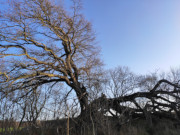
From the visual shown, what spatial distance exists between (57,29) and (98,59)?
16.1 feet

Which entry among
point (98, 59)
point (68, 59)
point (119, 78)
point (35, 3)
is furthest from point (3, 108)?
point (119, 78)

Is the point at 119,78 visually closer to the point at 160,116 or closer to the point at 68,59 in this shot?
the point at 160,116

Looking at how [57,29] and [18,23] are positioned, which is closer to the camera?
[18,23]

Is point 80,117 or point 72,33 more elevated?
point 72,33

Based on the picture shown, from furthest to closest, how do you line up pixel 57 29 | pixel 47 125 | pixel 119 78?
pixel 119 78 → pixel 57 29 → pixel 47 125

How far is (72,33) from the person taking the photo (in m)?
12.5

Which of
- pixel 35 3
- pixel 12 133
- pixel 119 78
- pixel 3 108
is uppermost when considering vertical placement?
pixel 35 3

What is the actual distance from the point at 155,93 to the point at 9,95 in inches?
464

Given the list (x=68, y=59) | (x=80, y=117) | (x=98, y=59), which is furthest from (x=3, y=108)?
(x=98, y=59)

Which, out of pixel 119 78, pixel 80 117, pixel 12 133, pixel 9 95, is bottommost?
pixel 12 133

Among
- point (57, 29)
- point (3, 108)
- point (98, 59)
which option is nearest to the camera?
point (3, 108)

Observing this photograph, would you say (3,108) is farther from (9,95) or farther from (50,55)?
(50,55)

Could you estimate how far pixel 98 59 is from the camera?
14.1 meters

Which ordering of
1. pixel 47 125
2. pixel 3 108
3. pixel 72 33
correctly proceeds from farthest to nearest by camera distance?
pixel 72 33 < pixel 47 125 < pixel 3 108
